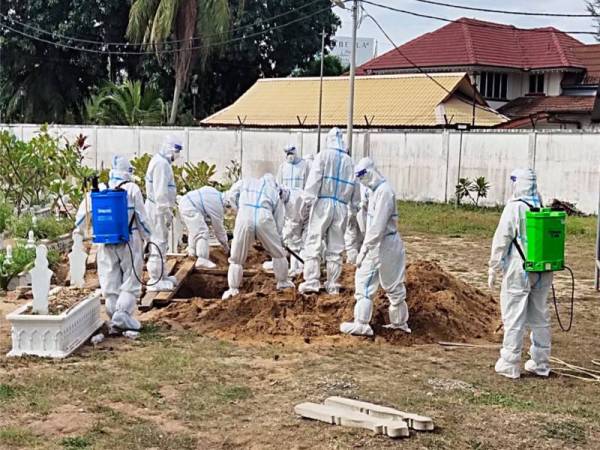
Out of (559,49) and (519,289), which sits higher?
(559,49)

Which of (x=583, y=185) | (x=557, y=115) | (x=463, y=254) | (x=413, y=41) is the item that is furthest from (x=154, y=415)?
(x=413, y=41)

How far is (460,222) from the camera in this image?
18469mm

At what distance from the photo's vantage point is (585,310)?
33.3ft

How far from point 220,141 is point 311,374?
19.3 m

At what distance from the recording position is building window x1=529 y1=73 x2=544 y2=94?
33.8 meters

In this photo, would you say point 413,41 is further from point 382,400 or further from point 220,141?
point 382,400

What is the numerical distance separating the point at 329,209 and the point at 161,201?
2.01 metres

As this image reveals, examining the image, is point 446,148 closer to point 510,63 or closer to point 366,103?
point 366,103

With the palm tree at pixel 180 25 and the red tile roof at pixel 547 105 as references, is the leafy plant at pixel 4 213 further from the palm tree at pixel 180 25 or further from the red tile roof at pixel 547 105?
the red tile roof at pixel 547 105

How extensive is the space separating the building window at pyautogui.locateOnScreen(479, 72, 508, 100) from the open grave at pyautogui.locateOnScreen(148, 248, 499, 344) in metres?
24.1

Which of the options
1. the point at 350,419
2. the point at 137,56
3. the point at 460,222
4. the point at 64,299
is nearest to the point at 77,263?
the point at 64,299

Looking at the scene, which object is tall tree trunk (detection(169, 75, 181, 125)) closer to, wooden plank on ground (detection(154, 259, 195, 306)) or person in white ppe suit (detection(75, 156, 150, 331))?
wooden plank on ground (detection(154, 259, 195, 306))

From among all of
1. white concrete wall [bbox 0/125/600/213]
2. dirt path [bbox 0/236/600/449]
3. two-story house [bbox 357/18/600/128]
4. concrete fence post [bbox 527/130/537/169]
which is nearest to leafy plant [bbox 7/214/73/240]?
dirt path [bbox 0/236/600/449]

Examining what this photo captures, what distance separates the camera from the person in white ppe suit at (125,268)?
812 centimetres
